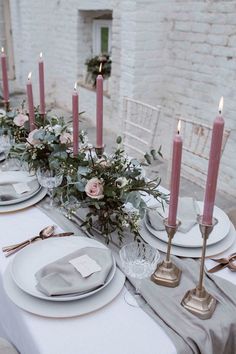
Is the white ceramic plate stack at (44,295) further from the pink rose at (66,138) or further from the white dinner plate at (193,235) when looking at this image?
the pink rose at (66,138)

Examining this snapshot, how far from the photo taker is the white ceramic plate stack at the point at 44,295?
85 cm

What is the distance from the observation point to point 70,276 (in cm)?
91

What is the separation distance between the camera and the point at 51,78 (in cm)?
454

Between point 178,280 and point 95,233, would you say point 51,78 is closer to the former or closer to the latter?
point 95,233

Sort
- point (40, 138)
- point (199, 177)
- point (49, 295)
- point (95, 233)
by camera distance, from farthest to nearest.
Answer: point (199, 177) → point (40, 138) → point (95, 233) → point (49, 295)

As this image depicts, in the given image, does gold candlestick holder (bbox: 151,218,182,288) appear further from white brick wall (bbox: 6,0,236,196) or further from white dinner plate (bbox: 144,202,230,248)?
white brick wall (bbox: 6,0,236,196)

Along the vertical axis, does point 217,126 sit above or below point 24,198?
above

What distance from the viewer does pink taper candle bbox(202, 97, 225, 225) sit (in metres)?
0.72

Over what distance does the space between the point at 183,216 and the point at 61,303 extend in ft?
1.68

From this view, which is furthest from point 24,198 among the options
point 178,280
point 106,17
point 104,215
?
point 106,17

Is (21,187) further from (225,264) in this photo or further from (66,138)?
(225,264)

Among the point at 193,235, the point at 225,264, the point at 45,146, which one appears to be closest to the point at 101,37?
the point at 45,146

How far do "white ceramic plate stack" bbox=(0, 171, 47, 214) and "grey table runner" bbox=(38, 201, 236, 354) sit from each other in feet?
1.77

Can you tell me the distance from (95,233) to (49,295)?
1.04 ft
